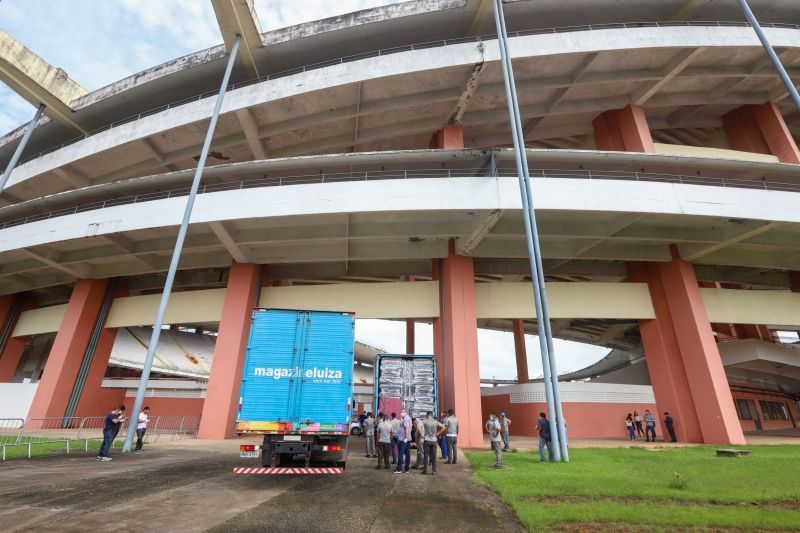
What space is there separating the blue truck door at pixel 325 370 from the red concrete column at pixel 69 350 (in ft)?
63.4

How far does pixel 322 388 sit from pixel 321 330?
142cm

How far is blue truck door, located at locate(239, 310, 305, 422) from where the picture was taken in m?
8.92

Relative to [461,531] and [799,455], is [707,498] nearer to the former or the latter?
[461,531]

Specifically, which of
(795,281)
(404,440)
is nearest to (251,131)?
(404,440)

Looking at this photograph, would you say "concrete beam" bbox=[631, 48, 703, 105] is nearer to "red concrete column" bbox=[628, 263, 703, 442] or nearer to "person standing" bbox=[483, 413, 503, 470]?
"red concrete column" bbox=[628, 263, 703, 442]

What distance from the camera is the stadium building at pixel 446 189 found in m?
16.1

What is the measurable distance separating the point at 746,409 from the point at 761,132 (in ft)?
69.2

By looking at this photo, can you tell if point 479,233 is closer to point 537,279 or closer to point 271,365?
point 537,279

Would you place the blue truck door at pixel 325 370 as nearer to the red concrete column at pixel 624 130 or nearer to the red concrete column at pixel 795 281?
the red concrete column at pixel 624 130

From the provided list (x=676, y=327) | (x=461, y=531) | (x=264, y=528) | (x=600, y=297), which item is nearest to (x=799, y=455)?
(x=676, y=327)

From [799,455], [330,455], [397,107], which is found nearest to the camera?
[330,455]

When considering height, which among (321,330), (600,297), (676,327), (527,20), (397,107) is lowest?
(321,330)

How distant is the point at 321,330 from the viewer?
384 inches

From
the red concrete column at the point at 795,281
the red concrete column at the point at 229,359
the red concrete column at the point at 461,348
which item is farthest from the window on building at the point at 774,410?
the red concrete column at the point at 229,359
